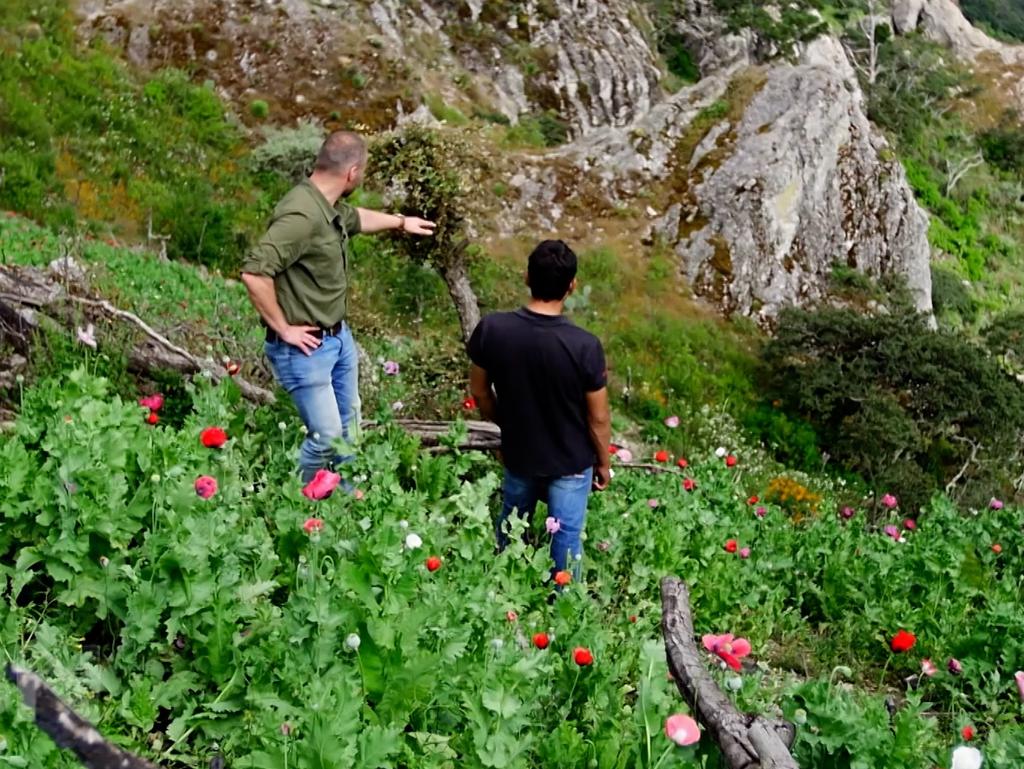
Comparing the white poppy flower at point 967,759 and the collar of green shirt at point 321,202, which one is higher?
the white poppy flower at point 967,759

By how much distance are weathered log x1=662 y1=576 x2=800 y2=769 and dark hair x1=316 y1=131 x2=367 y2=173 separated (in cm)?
252

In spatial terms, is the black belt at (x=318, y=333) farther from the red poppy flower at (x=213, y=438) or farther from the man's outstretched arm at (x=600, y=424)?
the man's outstretched arm at (x=600, y=424)

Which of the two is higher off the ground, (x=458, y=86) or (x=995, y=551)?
(x=995, y=551)

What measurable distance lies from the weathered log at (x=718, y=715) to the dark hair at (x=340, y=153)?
252 centimetres

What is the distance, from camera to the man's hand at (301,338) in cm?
395

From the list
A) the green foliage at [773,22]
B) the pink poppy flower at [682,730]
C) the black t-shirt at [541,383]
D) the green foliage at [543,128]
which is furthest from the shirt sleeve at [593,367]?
the green foliage at [773,22]

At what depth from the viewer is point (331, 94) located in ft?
57.1

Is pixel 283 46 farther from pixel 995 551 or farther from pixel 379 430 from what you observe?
pixel 995 551

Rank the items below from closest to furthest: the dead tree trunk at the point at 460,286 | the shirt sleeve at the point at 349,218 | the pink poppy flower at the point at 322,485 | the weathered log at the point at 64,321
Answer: the pink poppy flower at the point at 322,485 < the shirt sleeve at the point at 349,218 < the weathered log at the point at 64,321 < the dead tree trunk at the point at 460,286

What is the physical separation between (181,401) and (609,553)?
277cm

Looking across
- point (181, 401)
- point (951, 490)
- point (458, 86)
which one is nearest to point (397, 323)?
point (181, 401)

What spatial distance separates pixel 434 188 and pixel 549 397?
17.1 ft

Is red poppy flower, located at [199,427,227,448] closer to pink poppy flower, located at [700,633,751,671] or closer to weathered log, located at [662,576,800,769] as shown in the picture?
weathered log, located at [662,576,800,769]

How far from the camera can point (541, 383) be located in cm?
372
